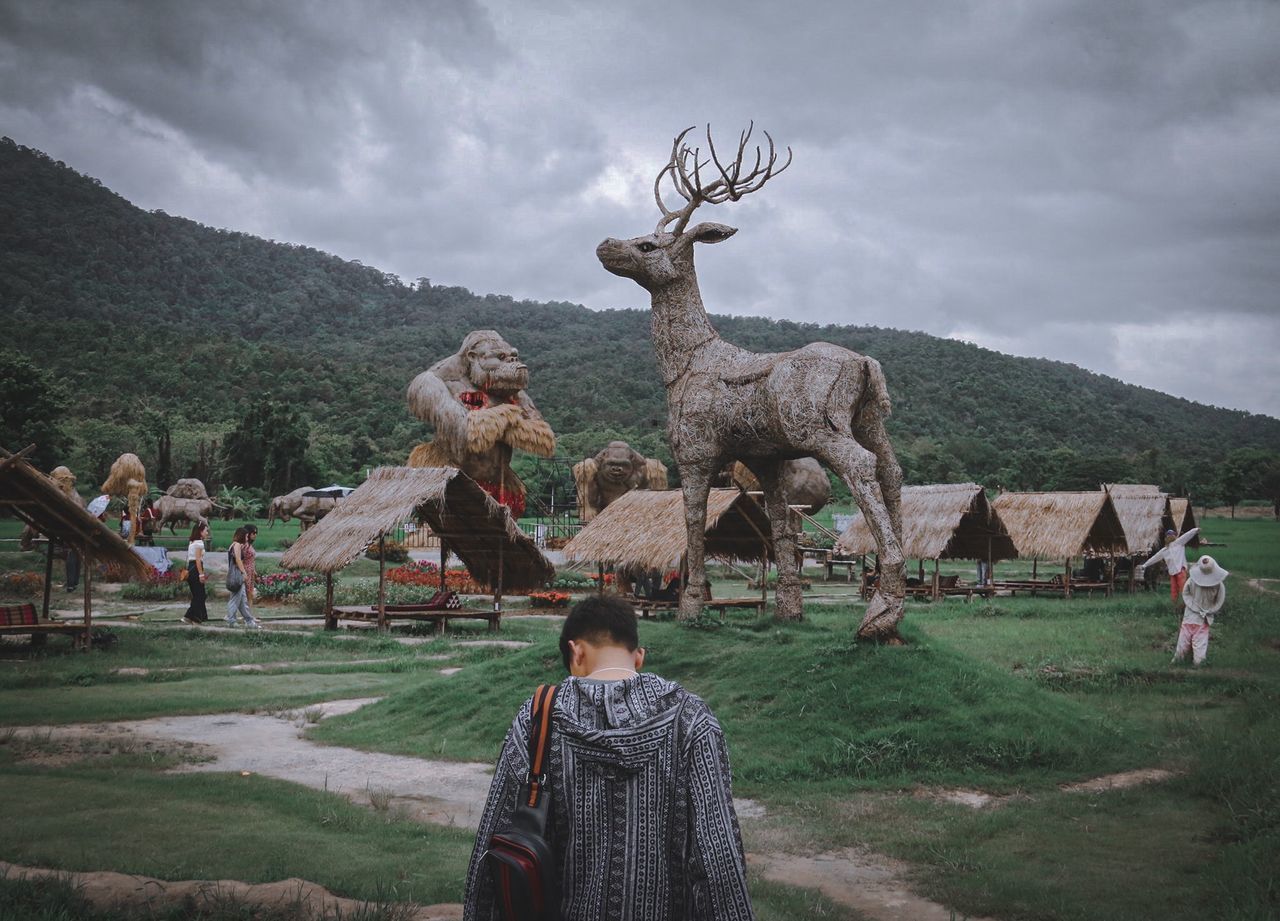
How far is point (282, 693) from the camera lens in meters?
9.76

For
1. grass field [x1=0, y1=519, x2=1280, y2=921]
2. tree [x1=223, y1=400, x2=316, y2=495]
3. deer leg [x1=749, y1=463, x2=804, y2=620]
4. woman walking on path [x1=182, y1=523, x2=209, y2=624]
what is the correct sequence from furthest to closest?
tree [x1=223, y1=400, x2=316, y2=495]
woman walking on path [x1=182, y1=523, x2=209, y2=624]
deer leg [x1=749, y1=463, x2=804, y2=620]
grass field [x1=0, y1=519, x2=1280, y2=921]

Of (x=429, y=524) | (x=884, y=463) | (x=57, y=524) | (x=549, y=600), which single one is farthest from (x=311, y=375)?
(x=884, y=463)

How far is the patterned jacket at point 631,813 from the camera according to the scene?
95.1 inches

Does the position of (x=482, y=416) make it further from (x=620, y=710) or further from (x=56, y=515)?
(x=620, y=710)

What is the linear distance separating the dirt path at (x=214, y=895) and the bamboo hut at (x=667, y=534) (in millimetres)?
9125

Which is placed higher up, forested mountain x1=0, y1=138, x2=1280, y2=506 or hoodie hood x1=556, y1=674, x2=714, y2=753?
forested mountain x1=0, y1=138, x2=1280, y2=506

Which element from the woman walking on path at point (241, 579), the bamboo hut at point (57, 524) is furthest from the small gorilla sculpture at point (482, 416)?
the bamboo hut at point (57, 524)

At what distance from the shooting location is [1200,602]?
34.9 ft

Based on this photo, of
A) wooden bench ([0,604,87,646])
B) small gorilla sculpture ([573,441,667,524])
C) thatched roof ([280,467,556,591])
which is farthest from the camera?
small gorilla sculpture ([573,441,667,524])

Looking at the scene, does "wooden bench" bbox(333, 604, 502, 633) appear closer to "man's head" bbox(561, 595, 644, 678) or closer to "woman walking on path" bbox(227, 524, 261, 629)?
"woman walking on path" bbox(227, 524, 261, 629)

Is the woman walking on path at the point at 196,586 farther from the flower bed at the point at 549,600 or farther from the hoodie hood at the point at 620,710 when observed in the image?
the hoodie hood at the point at 620,710

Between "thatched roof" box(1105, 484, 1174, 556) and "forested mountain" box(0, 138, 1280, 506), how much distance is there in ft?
7.95

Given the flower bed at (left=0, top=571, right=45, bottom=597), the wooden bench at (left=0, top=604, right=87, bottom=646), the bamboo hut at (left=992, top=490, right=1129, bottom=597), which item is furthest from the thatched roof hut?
the flower bed at (left=0, top=571, right=45, bottom=597)

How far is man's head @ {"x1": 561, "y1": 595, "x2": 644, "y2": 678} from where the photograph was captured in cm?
269
